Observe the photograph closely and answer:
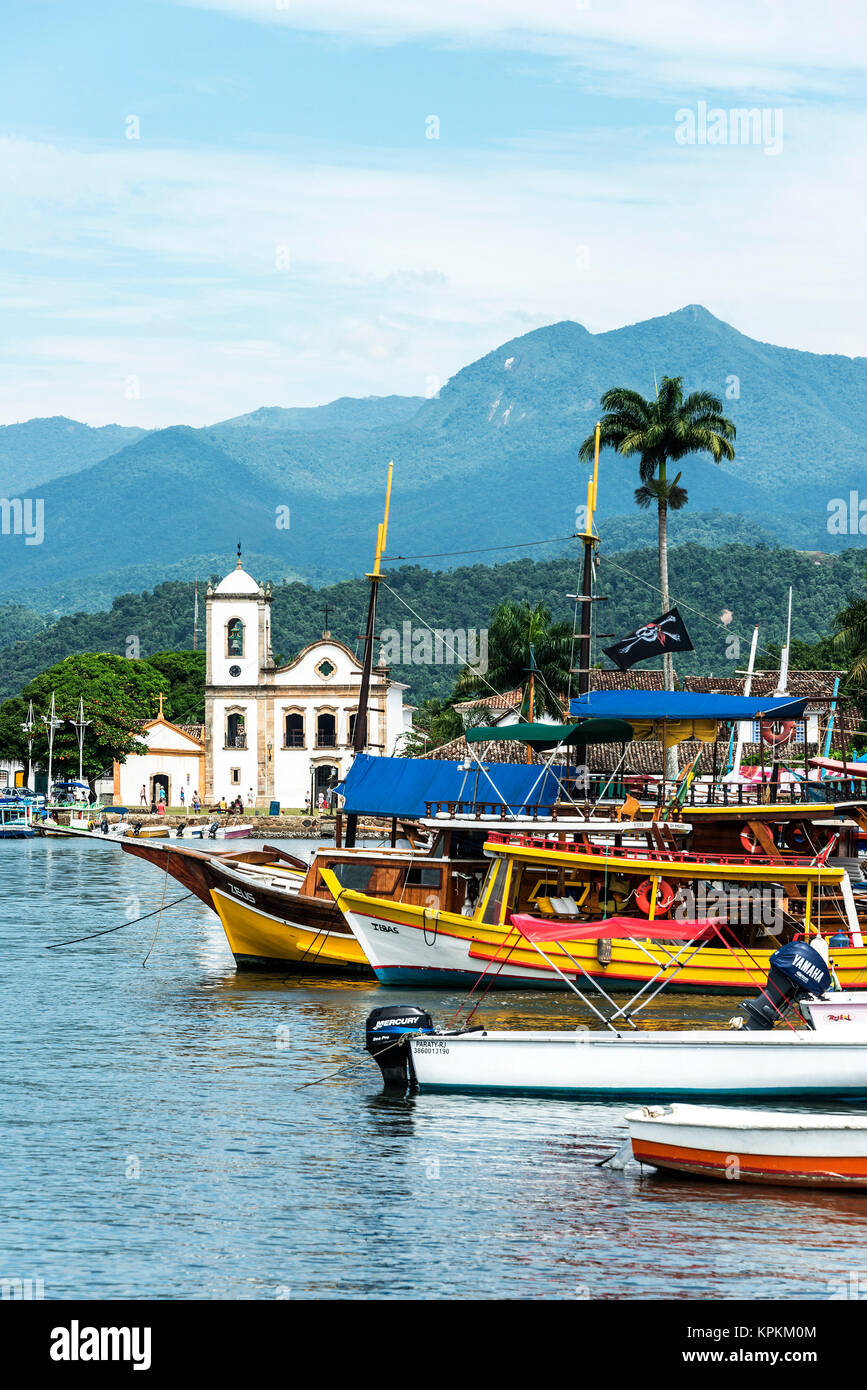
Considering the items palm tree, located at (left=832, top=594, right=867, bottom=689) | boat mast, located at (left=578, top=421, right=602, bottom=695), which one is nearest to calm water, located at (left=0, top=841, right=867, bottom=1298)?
boat mast, located at (left=578, top=421, right=602, bottom=695)

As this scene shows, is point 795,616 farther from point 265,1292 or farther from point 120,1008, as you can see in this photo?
point 265,1292

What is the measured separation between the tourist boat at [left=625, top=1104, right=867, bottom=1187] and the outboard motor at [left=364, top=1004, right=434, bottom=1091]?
4.88 metres

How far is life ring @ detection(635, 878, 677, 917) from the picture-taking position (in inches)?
1348

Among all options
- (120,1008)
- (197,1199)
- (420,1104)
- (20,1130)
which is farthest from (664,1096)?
(120,1008)

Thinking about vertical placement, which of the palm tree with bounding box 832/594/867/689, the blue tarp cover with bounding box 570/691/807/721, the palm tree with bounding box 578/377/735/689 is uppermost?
the palm tree with bounding box 578/377/735/689

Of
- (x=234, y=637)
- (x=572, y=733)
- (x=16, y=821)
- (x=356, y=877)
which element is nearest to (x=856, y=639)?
(x=572, y=733)

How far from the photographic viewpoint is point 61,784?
13612cm

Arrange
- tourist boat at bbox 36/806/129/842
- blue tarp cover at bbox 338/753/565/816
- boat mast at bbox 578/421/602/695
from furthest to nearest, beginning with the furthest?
tourist boat at bbox 36/806/129/842
boat mast at bbox 578/421/602/695
blue tarp cover at bbox 338/753/565/816

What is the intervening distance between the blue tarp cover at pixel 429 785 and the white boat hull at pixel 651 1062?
16.2 m

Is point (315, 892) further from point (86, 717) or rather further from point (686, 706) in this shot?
point (86, 717)

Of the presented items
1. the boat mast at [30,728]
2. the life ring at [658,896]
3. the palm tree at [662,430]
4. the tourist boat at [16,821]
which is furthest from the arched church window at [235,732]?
the life ring at [658,896]

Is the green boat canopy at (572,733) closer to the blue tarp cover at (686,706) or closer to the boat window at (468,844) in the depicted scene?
the blue tarp cover at (686,706)

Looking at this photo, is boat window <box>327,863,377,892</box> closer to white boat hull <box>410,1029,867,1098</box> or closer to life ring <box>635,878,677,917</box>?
life ring <box>635,878,677,917</box>
